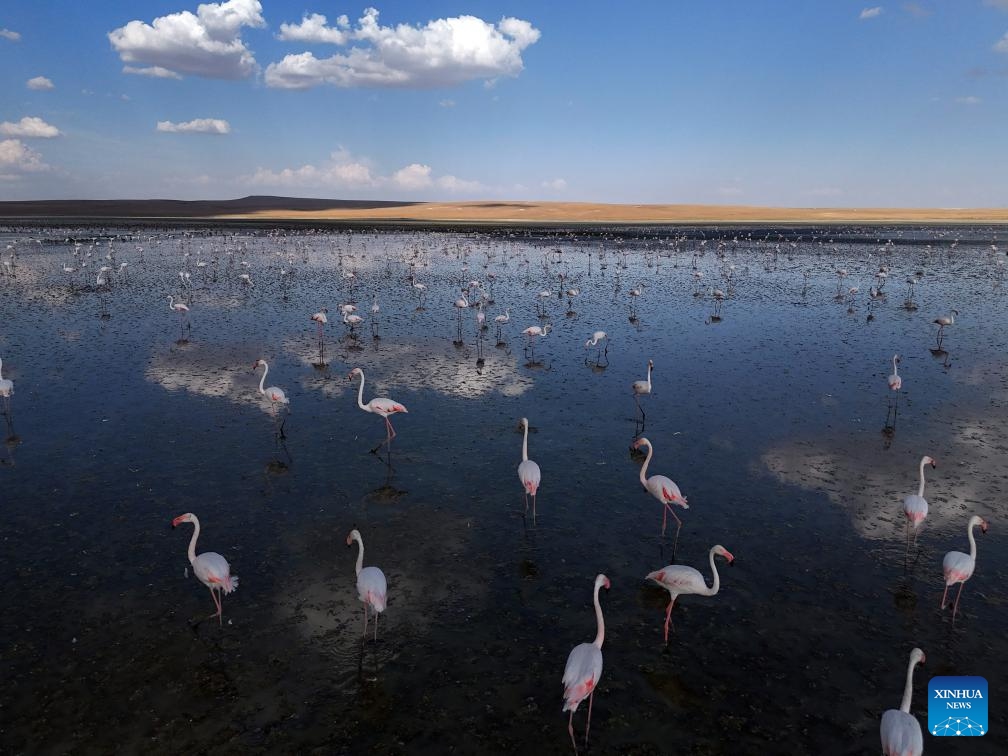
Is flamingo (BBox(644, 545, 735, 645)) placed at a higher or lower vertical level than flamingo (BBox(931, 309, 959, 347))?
lower

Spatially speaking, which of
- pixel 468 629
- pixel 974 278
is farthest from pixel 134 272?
pixel 974 278

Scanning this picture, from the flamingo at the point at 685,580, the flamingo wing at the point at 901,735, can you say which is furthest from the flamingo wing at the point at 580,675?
the flamingo wing at the point at 901,735

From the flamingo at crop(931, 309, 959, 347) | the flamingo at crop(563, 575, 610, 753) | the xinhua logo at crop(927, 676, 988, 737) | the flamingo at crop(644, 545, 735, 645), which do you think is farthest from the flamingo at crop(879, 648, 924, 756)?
the flamingo at crop(931, 309, 959, 347)

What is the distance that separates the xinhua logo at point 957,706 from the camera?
6.07m

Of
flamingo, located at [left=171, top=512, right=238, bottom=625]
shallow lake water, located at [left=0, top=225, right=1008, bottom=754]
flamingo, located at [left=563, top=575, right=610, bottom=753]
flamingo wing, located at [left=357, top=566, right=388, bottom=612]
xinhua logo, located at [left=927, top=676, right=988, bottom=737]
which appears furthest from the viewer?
flamingo, located at [left=171, top=512, right=238, bottom=625]

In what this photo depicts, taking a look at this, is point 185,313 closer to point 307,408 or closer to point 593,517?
point 307,408

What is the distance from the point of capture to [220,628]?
742 centimetres

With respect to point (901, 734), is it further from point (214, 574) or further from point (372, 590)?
point (214, 574)

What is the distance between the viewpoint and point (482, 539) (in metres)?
9.38

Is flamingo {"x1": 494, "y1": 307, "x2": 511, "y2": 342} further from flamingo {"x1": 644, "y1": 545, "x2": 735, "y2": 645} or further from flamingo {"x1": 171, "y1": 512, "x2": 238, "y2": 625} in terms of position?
flamingo {"x1": 171, "y1": 512, "x2": 238, "y2": 625}

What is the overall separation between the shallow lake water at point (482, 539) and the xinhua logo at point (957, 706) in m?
0.17

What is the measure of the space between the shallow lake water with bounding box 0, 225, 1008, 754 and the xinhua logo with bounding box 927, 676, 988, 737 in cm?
17

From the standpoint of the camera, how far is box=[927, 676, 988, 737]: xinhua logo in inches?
239

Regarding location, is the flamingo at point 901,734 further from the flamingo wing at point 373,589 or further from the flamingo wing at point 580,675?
the flamingo wing at point 373,589
